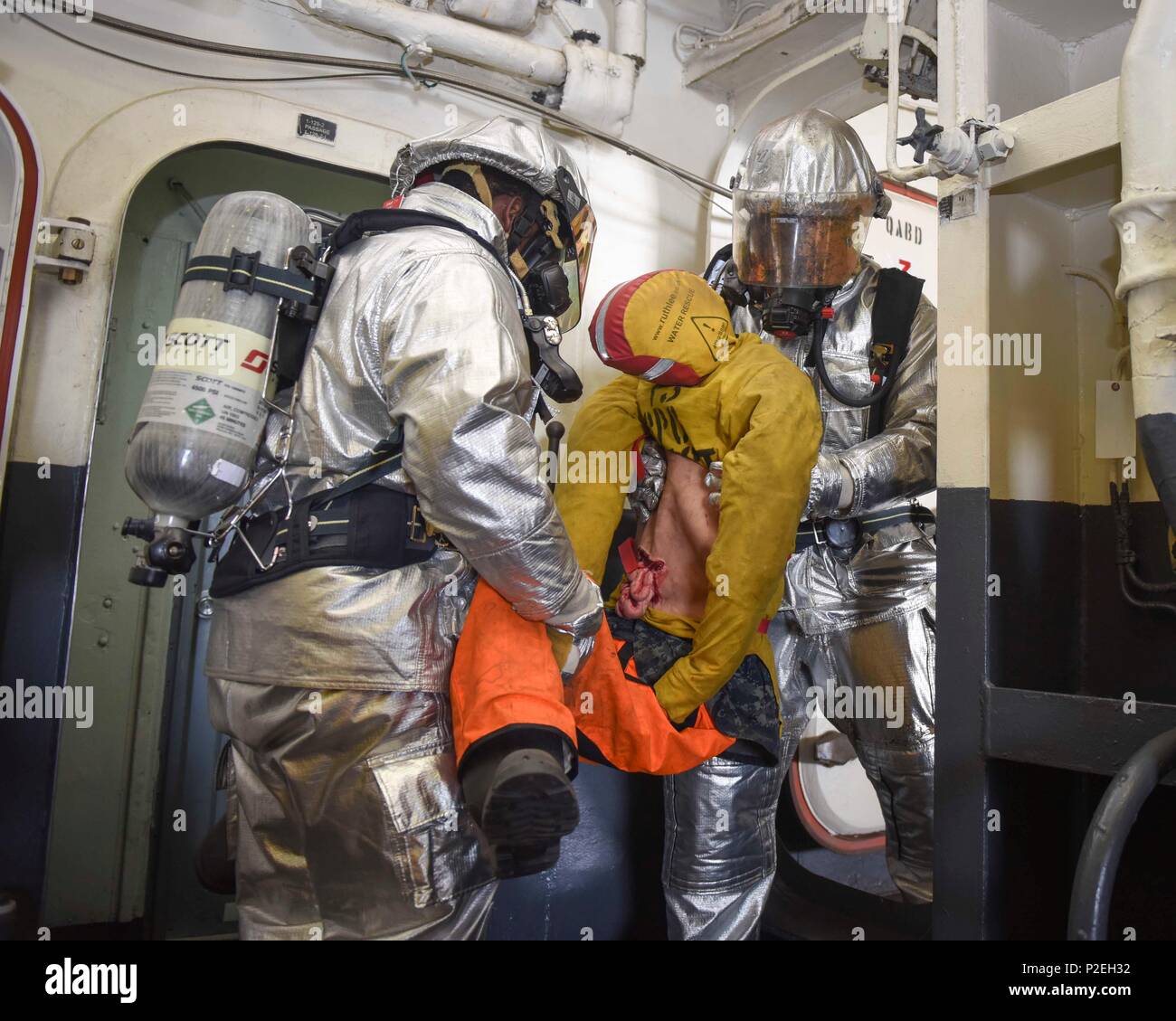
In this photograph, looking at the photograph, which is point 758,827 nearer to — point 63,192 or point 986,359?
point 986,359

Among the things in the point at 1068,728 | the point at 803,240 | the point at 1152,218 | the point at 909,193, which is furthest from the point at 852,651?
the point at 909,193

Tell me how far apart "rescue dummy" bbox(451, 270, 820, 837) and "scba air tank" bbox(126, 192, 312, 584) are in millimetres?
544

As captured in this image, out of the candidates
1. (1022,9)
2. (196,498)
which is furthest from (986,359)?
(196,498)

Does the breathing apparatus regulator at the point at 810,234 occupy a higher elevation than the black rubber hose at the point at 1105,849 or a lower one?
higher

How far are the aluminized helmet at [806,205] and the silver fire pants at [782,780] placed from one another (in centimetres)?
99

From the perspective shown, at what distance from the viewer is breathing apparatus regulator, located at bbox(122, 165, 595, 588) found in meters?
1.76

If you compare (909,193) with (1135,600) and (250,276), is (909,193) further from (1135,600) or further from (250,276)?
(250,276)

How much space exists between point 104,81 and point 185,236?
3.39 feet

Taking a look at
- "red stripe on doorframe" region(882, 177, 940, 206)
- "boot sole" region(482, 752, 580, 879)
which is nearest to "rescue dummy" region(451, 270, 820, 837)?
"boot sole" region(482, 752, 580, 879)

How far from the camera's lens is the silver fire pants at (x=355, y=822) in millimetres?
1734

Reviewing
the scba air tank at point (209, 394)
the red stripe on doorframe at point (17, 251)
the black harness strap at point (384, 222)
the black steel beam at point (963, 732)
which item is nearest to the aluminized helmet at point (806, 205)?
the black steel beam at point (963, 732)

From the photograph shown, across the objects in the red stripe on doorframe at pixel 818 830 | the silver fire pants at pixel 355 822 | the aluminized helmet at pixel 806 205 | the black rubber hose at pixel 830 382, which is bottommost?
the red stripe on doorframe at pixel 818 830

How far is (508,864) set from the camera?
172 cm

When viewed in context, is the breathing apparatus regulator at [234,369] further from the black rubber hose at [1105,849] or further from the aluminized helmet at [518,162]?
the black rubber hose at [1105,849]
